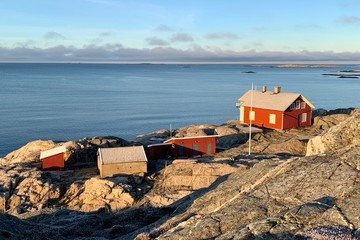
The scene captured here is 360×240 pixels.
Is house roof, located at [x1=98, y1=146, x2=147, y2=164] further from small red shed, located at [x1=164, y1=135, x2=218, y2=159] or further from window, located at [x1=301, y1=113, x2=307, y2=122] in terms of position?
window, located at [x1=301, y1=113, x2=307, y2=122]

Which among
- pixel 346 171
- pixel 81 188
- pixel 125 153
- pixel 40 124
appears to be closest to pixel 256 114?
pixel 125 153

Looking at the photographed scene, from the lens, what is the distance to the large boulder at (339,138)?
15703 millimetres

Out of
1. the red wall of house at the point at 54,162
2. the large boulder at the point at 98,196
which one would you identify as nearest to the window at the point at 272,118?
the large boulder at the point at 98,196

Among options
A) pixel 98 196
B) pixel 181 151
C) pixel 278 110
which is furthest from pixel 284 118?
pixel 98 196

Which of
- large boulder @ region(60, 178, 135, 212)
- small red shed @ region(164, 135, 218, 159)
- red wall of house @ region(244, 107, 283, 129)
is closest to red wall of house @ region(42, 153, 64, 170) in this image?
large boulder @ region(60, 178, 135, 212)

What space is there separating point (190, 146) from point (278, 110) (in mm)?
12878

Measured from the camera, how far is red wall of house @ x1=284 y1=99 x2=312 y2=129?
148 feet

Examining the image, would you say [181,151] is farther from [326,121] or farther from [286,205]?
[286,205]

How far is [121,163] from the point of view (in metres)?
31.9

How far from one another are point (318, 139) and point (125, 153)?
1930 centimetres

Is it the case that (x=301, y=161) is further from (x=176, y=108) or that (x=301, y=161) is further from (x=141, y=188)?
(x=176, y=108)

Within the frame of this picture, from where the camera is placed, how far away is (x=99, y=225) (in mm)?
17875

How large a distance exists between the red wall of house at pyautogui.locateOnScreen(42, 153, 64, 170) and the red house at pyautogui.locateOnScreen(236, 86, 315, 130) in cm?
2223

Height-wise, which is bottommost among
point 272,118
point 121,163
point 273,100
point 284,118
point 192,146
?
point 192,146
